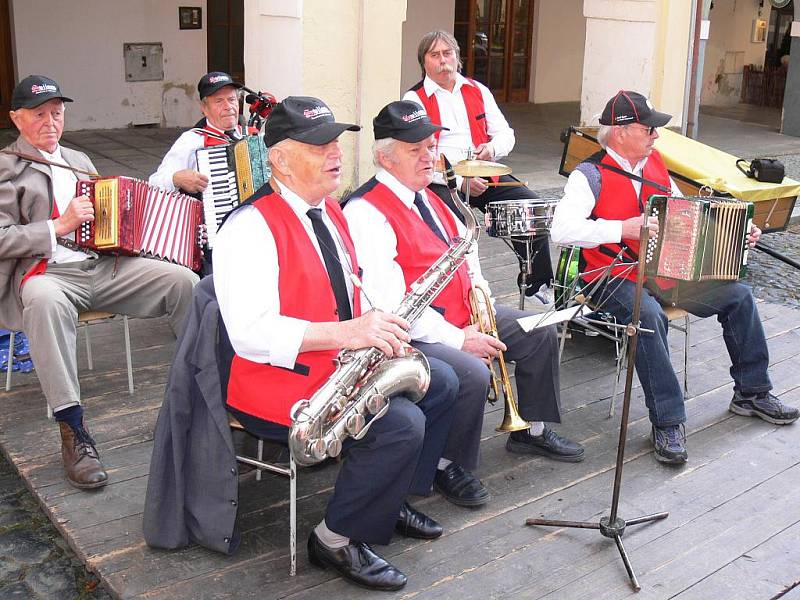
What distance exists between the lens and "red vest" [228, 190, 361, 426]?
3.19m

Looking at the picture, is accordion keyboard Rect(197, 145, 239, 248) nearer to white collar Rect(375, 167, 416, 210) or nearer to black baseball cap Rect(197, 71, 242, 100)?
black baseball cap Rect(197, 71, 242, 100)

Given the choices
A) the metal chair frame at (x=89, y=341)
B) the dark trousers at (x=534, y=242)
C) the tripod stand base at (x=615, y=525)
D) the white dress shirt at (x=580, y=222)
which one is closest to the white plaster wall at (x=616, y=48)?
the dark trousers at (x=534, y=242)

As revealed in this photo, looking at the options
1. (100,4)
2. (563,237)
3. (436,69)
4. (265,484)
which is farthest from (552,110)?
(265,484)

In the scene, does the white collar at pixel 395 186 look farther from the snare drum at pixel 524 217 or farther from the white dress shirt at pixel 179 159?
the white dress shirt at pixel 179 159

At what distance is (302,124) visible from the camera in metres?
3.23

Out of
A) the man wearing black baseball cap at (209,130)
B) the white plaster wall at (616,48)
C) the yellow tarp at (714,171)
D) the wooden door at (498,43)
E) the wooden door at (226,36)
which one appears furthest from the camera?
the wooden door at (498,43)

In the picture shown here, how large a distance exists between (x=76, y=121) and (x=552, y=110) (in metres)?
6.96

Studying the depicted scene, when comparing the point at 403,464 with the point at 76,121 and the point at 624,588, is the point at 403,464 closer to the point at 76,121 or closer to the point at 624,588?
the point at 624,588

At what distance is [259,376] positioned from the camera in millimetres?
3254

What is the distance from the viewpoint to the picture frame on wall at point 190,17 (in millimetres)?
11477

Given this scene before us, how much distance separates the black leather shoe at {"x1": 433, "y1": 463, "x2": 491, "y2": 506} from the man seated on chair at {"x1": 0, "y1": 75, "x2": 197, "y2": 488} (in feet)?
4.32

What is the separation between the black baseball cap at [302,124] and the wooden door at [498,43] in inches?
448

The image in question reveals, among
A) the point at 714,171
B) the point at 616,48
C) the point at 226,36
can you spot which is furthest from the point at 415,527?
the point at 226,36

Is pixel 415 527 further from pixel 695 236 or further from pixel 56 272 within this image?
pixel 56 272
